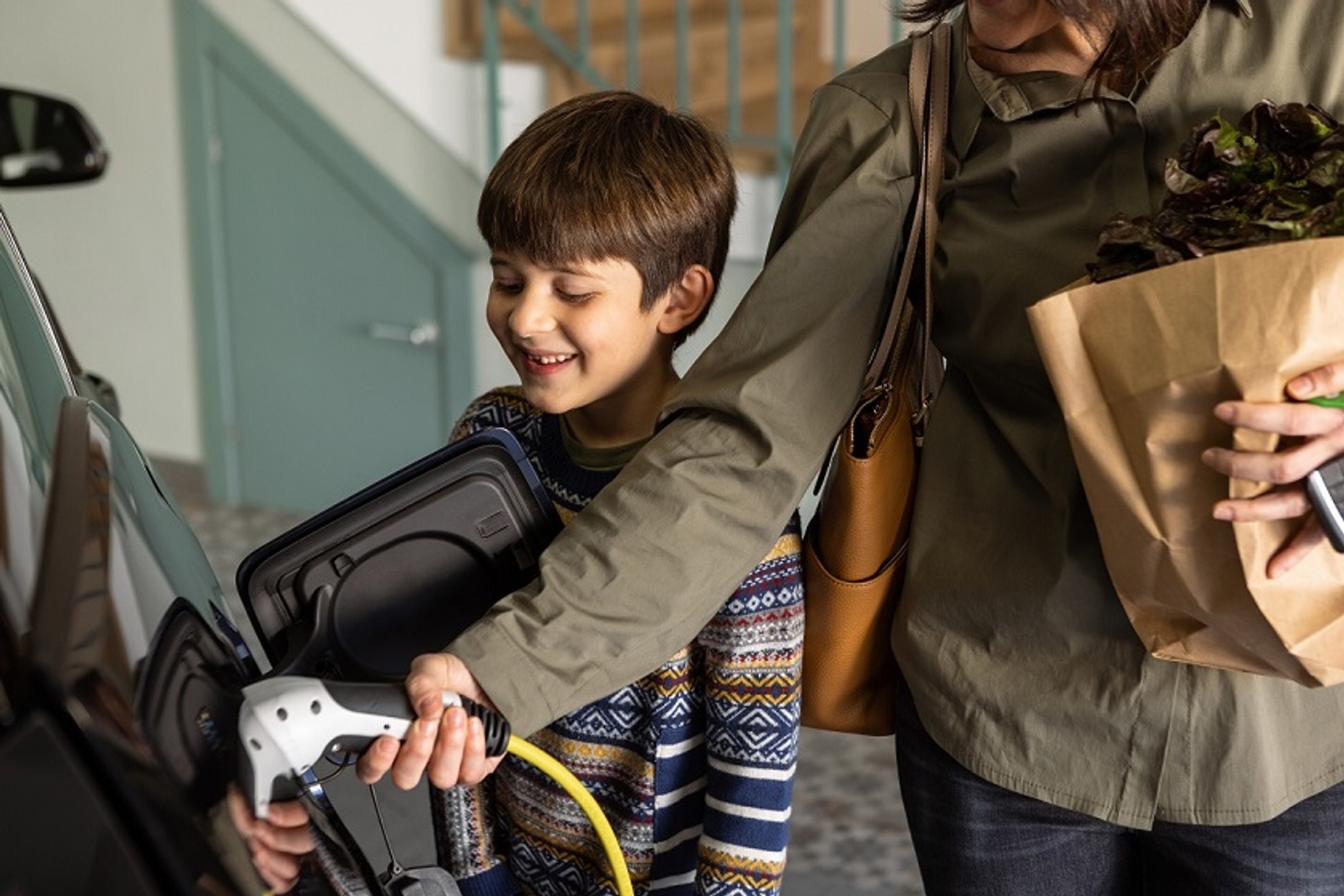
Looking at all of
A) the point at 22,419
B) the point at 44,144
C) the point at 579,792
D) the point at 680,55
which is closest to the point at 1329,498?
the point at 579,792

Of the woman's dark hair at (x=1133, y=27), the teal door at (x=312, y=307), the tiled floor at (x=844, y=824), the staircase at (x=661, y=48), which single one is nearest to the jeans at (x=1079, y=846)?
the woman's dark hair at (x=1133, y=27)

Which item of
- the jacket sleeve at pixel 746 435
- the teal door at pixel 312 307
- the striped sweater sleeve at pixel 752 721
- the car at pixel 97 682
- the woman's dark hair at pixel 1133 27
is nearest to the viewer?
the car at pixel 97 682

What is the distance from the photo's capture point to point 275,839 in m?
0.86

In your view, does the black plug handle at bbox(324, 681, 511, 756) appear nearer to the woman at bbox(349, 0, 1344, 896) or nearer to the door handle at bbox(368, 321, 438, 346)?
the woman at bbox(349, 0, 1344, 896)

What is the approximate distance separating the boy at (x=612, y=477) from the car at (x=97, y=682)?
54 centimetres

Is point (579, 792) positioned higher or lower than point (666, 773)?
higher

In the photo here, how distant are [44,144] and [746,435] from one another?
155cm

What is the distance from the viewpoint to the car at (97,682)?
73cm

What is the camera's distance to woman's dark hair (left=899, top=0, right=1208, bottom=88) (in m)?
1.17

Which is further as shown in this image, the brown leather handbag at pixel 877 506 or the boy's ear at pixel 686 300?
the boy's ear at pixel 686 300

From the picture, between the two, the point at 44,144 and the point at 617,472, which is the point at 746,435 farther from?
the point at 44,144

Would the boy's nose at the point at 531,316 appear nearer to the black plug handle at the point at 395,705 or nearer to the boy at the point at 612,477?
the boy at the point at 612,477

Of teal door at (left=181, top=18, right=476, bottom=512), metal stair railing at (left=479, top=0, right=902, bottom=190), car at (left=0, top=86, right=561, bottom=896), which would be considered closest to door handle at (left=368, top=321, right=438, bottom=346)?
teal door at (left=181, top=18, right=476, bottom=512)

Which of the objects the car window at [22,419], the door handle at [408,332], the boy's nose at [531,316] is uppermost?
the car window at [22,419]
